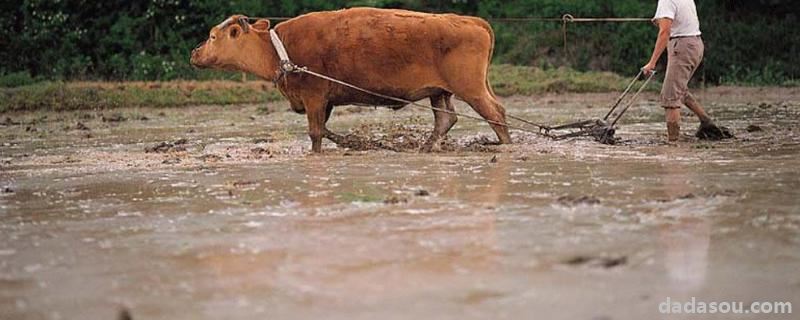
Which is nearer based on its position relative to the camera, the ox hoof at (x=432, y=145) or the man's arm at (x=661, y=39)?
the man's arm at (x=661, y=39)

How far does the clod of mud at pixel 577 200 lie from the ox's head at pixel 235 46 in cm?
498

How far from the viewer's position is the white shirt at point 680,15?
10.8 meters

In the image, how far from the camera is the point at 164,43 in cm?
2341

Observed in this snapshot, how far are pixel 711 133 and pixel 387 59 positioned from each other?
311 cm

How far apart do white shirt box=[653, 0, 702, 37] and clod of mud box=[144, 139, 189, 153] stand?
459 cm

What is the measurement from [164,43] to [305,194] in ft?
53.9

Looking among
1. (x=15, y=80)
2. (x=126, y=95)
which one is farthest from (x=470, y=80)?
(x=15, y=80)

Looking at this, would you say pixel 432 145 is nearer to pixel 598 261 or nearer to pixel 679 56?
pixel 679 56

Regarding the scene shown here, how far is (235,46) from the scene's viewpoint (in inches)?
447

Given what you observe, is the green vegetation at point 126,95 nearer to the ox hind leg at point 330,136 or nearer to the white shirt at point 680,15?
the ox hind leg at point 330,136

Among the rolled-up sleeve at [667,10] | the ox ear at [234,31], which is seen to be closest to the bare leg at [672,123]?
the rolled-up sleeve at [667,10]

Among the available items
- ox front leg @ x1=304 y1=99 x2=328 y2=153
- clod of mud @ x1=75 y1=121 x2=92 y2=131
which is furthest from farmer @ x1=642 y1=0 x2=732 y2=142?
clod of mud @ x1=75 y1=121 x2=92 y2=131

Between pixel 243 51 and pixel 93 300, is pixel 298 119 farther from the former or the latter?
pixel 93 300

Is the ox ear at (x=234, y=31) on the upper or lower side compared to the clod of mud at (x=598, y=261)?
upper
